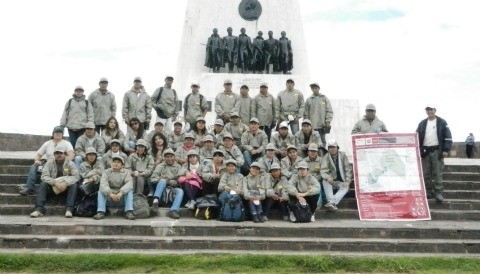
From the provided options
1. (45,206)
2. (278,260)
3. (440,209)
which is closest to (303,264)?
(278,260)

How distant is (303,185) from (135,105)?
164 inches

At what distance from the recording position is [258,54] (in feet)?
56.7

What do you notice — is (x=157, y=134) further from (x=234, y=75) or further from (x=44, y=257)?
(x=234, y=75)

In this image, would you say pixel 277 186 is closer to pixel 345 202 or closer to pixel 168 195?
pixel 345 202

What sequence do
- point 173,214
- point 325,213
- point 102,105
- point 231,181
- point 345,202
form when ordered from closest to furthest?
point 173,214 → point 231,181 → point 325,213 → point 345,202 → point 102,105

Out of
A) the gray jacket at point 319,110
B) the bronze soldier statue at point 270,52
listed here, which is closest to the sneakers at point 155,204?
the gray jacket at point 319,110

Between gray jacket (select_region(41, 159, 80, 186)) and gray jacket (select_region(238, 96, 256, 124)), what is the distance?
376 centimetres

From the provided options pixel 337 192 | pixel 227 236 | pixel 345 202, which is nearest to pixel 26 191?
pixel 227 236

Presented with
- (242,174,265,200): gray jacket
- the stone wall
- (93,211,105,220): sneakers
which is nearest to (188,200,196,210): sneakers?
(242,174,265,200): gray jacket

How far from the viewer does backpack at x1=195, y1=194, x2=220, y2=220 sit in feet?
30.6

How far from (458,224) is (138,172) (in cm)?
556

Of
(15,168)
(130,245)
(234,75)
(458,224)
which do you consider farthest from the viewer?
(234,75)

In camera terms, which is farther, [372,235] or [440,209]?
[440,209]

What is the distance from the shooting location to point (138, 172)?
9.98 metres
